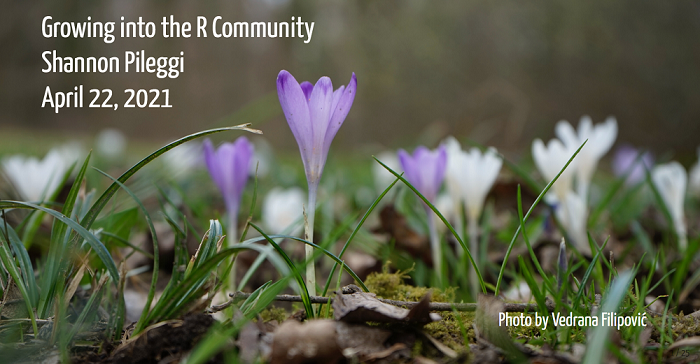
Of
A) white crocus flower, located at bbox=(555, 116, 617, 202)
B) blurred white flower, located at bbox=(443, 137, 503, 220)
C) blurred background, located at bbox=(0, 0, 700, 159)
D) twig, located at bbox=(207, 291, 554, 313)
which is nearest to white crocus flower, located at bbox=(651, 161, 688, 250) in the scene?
white crocus flower, located at bbox=(555, 116, 617, 202)

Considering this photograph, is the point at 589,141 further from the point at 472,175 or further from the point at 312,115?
the point at 312,115

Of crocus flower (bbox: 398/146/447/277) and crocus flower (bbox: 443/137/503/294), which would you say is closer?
crocus flower (bbox: 398/146/447/277)

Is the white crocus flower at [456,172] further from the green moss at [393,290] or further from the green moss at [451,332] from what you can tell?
the green moss at [451,332]

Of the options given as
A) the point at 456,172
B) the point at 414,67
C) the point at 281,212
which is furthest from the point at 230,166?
the point at 414,67

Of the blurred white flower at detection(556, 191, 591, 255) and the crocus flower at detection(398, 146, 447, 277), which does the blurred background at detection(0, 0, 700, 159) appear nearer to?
the blurred white flower at detection(556, 191, 591, 255)

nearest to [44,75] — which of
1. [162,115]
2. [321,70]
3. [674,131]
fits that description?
[162,115]

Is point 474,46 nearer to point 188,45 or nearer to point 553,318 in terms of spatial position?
point 188,45
